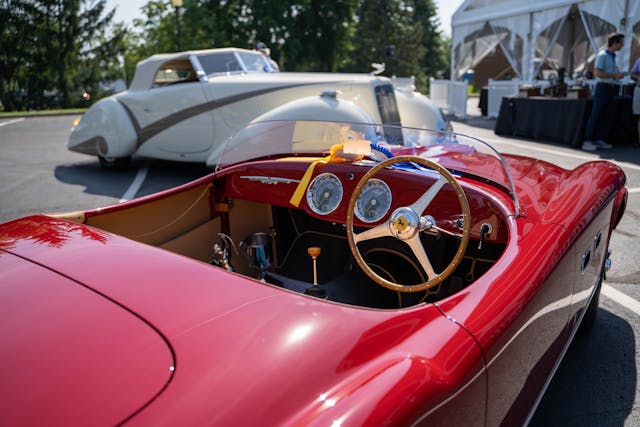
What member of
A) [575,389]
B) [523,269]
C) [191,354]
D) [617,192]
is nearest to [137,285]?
[191,354]

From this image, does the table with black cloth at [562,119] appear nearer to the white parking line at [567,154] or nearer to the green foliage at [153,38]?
the white parking line at [567,154]

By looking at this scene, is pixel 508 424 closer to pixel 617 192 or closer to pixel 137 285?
pixel 137 285

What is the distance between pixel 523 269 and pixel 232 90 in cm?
586

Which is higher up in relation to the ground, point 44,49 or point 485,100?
point 44,49

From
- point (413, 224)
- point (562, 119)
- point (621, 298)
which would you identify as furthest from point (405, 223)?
point (562, 119)

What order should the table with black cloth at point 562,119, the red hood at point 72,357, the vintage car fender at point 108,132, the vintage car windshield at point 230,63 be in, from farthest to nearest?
the table with black cloth at point 562,119 < the vintage car fender at point 108,132 < the vintage car windshield at point 230,63 < the red hood at point 72,357

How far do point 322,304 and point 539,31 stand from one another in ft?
50.1

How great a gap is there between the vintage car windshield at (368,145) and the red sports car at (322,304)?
0.04ft

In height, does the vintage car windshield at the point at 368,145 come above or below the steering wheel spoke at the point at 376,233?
above

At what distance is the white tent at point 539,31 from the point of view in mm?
12453

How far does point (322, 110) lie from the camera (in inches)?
242

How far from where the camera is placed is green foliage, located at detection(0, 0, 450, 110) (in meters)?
29.3

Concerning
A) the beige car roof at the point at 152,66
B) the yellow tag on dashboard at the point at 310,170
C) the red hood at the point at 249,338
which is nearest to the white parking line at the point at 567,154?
the beige car roof at the point at 152,66

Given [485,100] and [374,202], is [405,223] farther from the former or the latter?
[485,100]
